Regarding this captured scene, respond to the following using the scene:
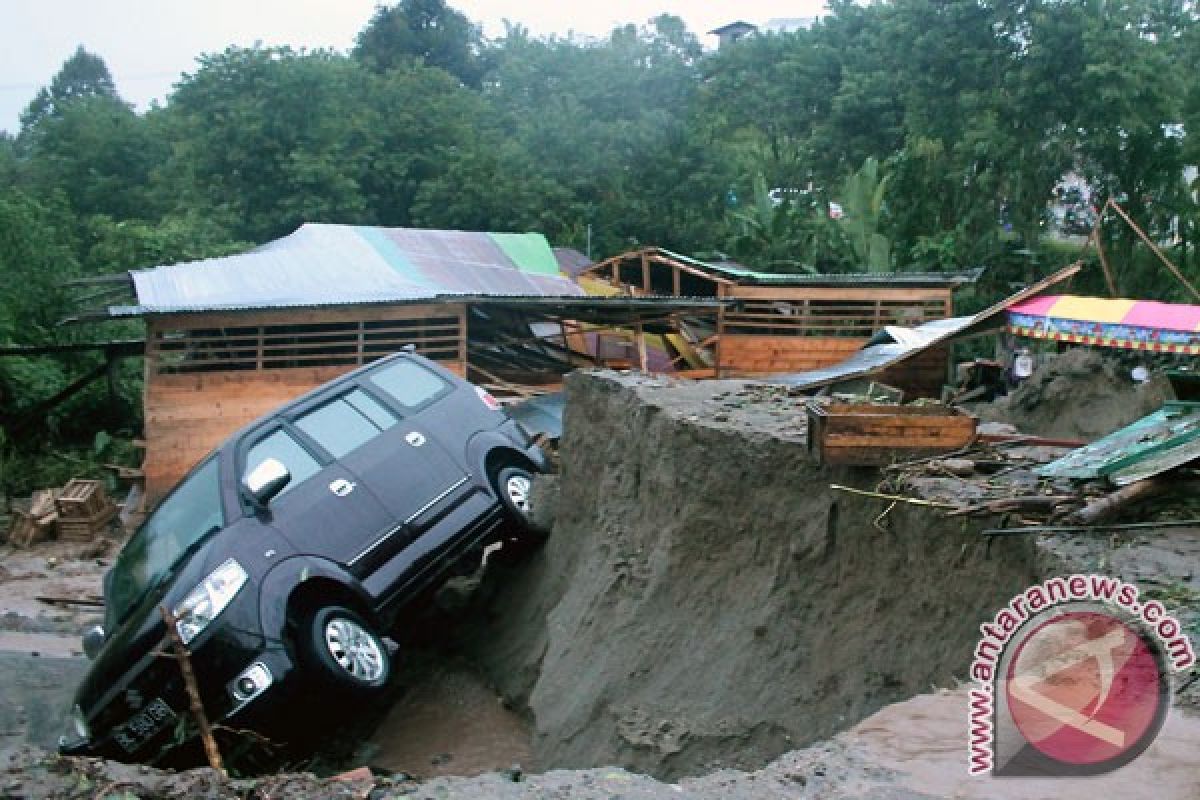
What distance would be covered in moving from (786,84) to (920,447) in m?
32.7

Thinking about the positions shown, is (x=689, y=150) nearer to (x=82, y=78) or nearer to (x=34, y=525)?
(x=34, y=525)

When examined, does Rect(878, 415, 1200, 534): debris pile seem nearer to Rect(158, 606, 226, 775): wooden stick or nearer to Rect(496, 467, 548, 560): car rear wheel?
Rect(496, 467, 548, 560): car rear wheel

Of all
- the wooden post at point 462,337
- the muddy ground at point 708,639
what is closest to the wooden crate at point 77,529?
the wooden post at point 462,337

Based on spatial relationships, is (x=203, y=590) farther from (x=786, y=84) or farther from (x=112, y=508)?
(x=786, y=84)

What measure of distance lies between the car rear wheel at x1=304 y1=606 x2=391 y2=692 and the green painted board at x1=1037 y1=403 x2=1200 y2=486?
4185 mm

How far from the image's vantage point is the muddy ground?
4082 millimetres

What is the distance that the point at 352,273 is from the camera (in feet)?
55.9

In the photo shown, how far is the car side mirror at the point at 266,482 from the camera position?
713cm

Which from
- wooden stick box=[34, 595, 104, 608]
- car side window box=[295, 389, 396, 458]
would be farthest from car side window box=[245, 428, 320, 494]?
wooden stick box=[34, 595, 104, 608]

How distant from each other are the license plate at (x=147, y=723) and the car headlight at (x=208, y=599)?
1.38 feet

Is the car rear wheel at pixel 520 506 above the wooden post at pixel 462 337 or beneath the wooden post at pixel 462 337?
beneath

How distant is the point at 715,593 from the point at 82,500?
10845 millimetres

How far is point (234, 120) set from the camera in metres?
28.7

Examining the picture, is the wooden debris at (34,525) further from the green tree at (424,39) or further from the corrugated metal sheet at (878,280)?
the green tree at (424,39)
